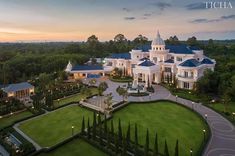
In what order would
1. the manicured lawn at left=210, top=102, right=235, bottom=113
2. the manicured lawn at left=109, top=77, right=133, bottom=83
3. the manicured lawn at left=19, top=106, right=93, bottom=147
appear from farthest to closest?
the manicured lawn at left=109, top=77, right=133, bottom=83, the manicured lawn at left=210, top=102, right=235, bottom=113, the manicured lawn at left=19, top=106, right=93, bottom=147

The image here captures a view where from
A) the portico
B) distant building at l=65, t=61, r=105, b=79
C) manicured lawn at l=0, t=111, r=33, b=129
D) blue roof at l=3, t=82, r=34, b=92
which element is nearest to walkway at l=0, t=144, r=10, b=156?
manicured lawn at l=0, t=111, r=33, b=129

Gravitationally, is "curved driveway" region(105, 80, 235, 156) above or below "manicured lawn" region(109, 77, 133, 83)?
below

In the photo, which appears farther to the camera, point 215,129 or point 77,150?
point 215,129

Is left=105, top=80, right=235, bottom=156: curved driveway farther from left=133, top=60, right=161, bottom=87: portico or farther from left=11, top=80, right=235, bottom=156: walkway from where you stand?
left=133, top=60, right=161, bottom=87: portico

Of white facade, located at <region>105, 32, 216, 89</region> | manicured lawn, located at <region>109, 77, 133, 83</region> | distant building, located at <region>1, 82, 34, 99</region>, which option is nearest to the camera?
distant building, located at <region>1, 82, 34, 99</region>

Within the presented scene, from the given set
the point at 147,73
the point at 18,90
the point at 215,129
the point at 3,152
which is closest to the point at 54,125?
the point at 3,152

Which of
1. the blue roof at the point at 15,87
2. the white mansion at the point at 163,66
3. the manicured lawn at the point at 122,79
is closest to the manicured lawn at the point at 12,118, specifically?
the blue roof at the point at 15,87

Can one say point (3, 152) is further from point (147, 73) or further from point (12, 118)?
point (147, 73)
